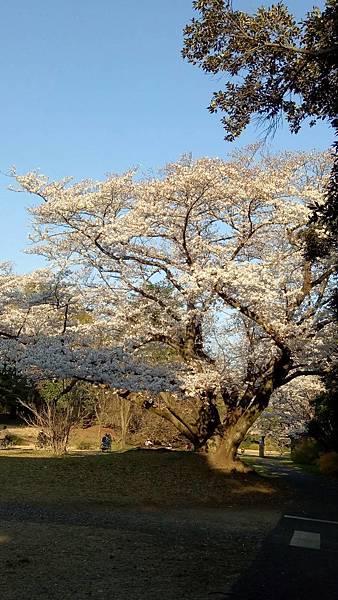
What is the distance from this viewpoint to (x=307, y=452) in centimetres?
2603

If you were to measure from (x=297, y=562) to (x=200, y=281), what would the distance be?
23.1 feet

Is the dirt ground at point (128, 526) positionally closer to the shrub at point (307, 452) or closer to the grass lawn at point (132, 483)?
the grass lawn at point (132, 483)

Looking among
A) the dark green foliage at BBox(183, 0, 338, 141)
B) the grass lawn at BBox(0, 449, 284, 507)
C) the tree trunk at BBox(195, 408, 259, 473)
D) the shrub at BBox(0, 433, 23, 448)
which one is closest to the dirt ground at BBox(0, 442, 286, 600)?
the grass lawn at BBox(0, 449, 284, 507)

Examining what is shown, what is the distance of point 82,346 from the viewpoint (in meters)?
14.6

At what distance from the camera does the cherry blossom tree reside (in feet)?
41.1

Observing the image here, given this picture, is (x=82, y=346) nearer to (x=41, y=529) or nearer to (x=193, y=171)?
(x=193, y=171)

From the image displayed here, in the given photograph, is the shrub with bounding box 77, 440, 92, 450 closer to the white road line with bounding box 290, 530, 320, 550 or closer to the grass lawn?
the grass lawn

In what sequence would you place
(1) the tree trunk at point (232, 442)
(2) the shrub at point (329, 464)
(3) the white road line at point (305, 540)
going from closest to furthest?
(3) the white road line at point (305, 540) < (1) the tree trunk at point (232, 442) < (2) the shrub at point (329, 464)

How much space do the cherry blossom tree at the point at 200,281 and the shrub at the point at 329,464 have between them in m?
7.21

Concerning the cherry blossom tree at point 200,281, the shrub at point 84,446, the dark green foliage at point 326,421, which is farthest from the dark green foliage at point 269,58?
the shrub at point 84,446

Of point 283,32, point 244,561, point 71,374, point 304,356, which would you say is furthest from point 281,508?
point 283,32

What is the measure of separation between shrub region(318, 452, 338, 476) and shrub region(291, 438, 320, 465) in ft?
13.5

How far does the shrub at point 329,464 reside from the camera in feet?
64.7

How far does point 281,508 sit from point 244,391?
398 centimetres
